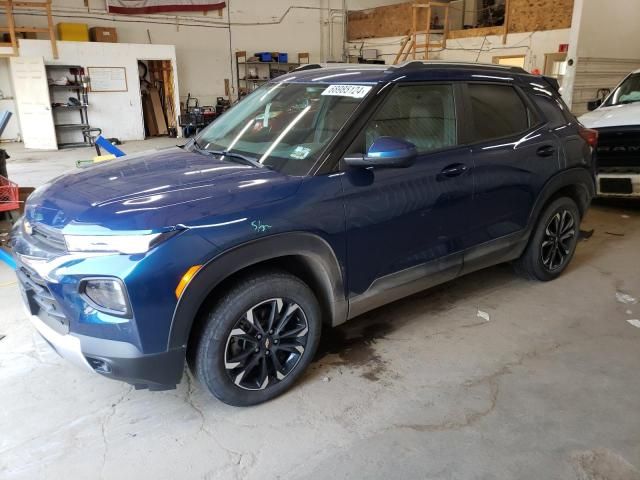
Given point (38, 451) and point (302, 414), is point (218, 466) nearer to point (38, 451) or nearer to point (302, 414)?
point (302, 414)

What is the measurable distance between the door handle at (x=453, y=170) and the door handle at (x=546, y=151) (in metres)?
0.86

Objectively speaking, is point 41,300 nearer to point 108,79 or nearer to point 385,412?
point 385,412

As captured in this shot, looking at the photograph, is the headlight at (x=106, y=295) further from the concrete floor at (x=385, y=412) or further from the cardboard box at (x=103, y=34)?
the cardboard box at (x=103, y=34)

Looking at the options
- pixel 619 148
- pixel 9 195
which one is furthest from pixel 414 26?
pixel 9 195

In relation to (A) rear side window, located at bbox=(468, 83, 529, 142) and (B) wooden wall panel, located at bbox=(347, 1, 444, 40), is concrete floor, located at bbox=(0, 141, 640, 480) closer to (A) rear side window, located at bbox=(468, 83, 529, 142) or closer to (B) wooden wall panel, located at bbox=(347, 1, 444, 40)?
(A) rear side window, located at bbox=(468, 83, 529, 142)

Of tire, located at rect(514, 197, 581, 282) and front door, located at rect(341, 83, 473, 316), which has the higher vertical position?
front door, located at rect(341, 83, 473, 316)

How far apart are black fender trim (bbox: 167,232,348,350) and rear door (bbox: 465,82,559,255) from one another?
3.80 ft

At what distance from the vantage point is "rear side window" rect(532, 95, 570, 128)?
372cm

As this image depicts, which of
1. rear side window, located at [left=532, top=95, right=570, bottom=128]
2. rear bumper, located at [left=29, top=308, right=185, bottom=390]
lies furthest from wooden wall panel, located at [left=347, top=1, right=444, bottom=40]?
rear bumper, located at [left=29, top=308, right=185, bottom=390]

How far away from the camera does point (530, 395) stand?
105 inches

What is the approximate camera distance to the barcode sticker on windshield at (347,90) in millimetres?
2789

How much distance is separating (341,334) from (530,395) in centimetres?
121

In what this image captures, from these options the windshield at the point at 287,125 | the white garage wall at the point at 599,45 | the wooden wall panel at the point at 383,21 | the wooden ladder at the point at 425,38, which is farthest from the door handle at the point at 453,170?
the wooden wall panel at the point at 383,21

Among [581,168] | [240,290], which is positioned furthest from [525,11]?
[240,290]
